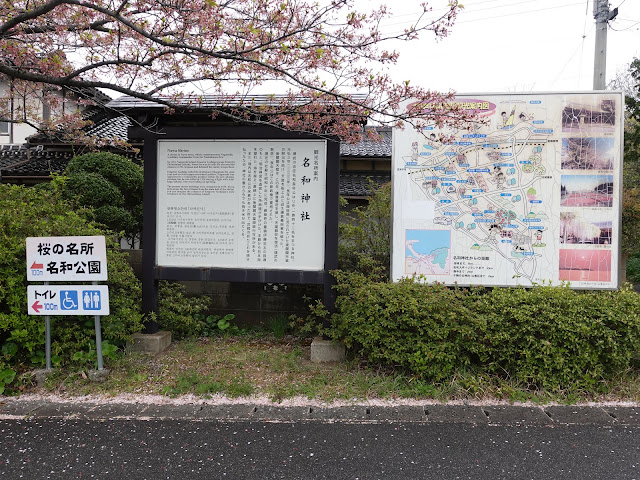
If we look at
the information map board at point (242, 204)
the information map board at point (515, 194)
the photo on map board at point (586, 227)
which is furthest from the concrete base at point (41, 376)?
the photo on map board at point (586, 227)

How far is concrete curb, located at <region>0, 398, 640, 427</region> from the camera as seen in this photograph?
3.88 meters

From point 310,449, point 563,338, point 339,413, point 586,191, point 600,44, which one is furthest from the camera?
point 600,44

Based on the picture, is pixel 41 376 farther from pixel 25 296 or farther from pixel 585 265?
pixel 585 265

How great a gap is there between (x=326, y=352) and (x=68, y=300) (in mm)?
2717

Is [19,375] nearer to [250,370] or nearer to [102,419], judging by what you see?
[102,419]

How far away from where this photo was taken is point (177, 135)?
5383 mm

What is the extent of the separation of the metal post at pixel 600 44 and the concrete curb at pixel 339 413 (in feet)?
25.6

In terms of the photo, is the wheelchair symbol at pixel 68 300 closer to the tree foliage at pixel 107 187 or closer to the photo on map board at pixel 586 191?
the tree foliage at pixel 107 187

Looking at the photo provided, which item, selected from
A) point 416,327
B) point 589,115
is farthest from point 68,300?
point 589,115

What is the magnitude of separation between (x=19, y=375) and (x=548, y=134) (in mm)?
6157

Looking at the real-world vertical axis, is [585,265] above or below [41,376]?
above

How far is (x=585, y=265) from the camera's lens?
509 cm

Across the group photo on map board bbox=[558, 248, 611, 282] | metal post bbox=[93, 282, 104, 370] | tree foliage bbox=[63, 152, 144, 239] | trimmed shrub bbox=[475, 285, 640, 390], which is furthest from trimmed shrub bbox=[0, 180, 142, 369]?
photo on map board bbox=[558, 248, 611, 282]

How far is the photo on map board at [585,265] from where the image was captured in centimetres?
507
